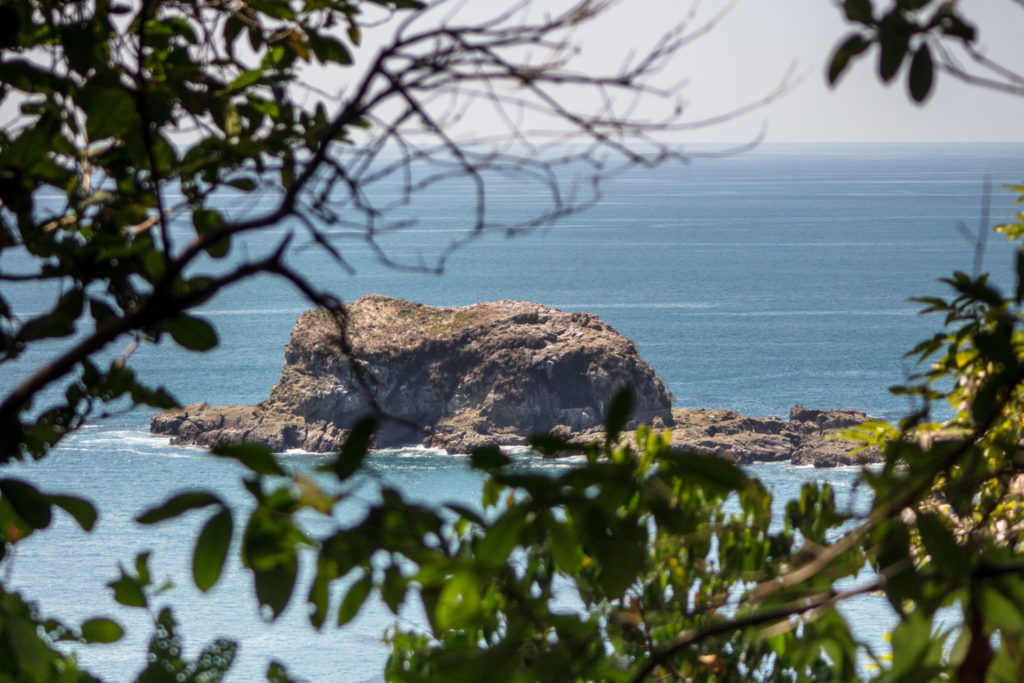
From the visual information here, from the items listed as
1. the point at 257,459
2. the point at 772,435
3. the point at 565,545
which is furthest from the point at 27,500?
the point at 772,435

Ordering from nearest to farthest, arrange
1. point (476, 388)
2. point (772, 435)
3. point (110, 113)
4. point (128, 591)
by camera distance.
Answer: point (110, 113), point (128, 591), point (772, 435), point (476, 388)

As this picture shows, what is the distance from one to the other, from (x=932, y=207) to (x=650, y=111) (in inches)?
3687

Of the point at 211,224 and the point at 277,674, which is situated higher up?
the point at 211,224

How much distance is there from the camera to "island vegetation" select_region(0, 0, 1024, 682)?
24.2 inches

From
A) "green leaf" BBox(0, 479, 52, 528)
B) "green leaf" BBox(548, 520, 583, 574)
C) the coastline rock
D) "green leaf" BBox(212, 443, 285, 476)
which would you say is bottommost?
the coastline rock

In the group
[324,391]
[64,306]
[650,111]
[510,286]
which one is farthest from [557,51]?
[510,286]

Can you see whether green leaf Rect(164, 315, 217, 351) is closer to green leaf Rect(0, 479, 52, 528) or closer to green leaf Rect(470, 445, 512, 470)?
green leaf Rect(0, 479, 52, 528)

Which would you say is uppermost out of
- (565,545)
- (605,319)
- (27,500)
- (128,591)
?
(565,545)

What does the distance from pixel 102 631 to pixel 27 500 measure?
0.35 m

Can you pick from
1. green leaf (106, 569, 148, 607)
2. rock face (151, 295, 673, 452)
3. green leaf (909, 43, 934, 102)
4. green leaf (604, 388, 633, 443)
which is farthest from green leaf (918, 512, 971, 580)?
rock face (151, 295, 673, 452)

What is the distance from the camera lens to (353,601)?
2.43 feet

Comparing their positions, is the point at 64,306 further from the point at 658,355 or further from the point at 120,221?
the point at 658,355

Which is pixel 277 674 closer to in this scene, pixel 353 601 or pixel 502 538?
pixel 353 601

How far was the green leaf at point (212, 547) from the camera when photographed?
0.64 meters
